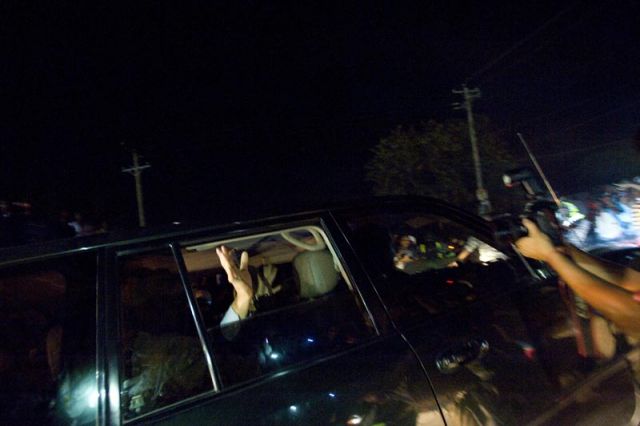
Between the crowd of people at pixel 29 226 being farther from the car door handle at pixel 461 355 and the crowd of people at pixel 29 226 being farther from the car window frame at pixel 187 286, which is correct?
the car door handle at pixel 461 355

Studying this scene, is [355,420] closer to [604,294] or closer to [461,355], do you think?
[461,355]

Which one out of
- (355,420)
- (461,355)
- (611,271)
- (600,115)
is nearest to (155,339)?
(355,420)

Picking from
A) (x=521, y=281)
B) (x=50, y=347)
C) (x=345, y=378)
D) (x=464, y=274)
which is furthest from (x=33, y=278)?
(x=521, y=281)

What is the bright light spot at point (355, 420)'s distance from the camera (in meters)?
1.56

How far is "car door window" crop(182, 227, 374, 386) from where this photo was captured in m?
1.77

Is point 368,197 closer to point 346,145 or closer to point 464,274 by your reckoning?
point 464,274

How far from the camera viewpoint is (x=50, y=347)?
160 cm

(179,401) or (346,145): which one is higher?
(346,145)

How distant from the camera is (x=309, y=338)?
1884 mm

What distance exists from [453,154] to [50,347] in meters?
21.7

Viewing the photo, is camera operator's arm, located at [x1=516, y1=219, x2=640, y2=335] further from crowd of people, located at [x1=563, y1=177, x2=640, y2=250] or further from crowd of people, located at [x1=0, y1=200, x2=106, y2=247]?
crowd of people, located at [x1=563, y1=177, x2=640, y2=250]

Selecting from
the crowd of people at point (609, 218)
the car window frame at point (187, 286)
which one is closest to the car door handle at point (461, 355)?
Answer: the car window frame at point (187, 286)

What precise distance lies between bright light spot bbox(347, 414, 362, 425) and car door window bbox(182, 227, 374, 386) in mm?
262

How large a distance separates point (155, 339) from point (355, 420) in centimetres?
80
